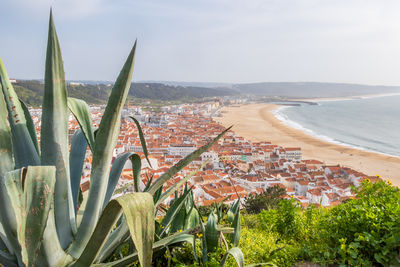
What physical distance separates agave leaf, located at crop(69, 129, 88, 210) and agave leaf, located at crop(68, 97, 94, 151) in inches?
7.7

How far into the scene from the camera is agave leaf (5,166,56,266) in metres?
1.00

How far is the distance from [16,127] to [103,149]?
1.31 feet

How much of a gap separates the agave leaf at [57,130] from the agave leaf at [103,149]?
8cm

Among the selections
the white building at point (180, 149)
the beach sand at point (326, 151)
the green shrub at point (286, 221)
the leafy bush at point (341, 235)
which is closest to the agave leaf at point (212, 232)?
the leafy bush at point (341, 235)

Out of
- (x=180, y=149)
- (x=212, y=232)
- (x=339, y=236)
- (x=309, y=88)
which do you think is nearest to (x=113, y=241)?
(x=212, y=232)

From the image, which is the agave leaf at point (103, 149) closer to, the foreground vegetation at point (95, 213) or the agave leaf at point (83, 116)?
the foreground vegetation at point (95, 213)

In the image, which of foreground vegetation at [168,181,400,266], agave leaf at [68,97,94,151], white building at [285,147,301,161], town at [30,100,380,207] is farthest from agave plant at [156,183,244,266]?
white building at [285,147,301,161]

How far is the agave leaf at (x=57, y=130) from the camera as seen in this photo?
134 centimetres

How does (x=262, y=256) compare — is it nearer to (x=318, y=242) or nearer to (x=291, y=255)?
(x=291, y=255)

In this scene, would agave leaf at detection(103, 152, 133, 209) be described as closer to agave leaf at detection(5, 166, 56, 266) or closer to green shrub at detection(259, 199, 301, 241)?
agave leaf at detection(5, 166, 56, 266)

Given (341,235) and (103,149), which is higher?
(103,149)

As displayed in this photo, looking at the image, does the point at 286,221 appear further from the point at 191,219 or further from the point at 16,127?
the point at 16,127

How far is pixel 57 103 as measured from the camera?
1.40m

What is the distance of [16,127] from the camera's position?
1412 millimetres
